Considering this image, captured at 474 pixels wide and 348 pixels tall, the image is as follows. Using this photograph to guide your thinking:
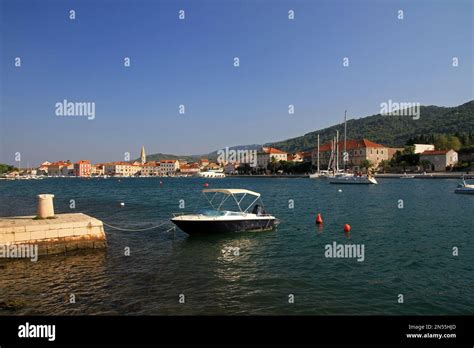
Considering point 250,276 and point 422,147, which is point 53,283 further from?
point 422,147

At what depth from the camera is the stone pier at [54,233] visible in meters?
16.7

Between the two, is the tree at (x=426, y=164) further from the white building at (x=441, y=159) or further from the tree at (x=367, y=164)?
the tree at (x=367, y=164)

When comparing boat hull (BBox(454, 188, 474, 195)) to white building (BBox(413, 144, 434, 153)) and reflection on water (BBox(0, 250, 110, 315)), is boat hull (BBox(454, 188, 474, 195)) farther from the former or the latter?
white building (BBox(413, 144, 434, 153))

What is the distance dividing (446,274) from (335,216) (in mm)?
18200

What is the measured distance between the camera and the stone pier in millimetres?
16656

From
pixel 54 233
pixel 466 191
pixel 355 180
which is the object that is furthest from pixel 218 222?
pixel 355 180

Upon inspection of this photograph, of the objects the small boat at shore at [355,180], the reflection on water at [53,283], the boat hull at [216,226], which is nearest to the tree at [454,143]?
the small boat at shore at [355,180]

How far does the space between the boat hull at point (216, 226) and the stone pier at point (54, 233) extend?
5.11 m

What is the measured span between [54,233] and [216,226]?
358 inches

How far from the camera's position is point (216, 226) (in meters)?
23.2

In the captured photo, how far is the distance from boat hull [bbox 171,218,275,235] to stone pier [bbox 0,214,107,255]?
5.11 metres
